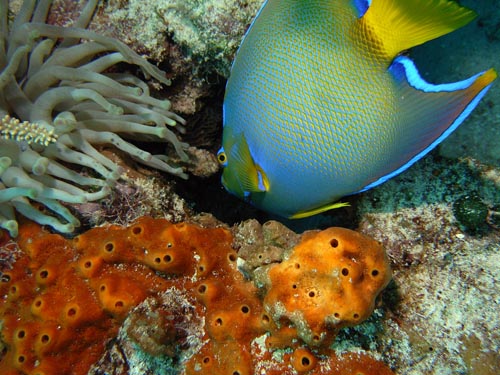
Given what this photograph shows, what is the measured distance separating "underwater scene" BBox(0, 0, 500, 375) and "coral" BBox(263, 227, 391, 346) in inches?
0.4

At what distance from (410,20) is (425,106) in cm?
50

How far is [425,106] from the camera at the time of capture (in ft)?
6.70

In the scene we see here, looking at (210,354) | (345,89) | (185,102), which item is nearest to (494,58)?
(345,89)

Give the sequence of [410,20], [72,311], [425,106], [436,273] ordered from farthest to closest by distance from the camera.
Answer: [436,273]
[72,311]
[425,106]
[410,20]

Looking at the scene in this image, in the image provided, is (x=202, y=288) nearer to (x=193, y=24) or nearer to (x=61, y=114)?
(x=61, y=114)

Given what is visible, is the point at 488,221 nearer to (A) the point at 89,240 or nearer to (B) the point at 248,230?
(B) the point at 248,230

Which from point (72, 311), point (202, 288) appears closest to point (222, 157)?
point (202, 288)

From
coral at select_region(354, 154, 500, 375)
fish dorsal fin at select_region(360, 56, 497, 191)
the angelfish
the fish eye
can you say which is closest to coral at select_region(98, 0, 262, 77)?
the angelfish

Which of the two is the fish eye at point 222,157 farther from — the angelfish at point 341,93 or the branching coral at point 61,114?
the branching coral at point 61,114

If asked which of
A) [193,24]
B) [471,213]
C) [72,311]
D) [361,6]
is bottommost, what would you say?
[72,311]

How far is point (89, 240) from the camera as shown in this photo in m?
2.39

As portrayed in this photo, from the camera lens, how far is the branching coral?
2305 millimetres

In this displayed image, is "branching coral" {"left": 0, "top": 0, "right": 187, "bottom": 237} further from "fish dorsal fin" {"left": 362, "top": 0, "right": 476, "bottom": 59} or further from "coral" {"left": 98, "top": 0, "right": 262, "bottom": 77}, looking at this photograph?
"fish dorsal fin" {"left": 362, "top": 0, "right": 476, "bottom": 59}

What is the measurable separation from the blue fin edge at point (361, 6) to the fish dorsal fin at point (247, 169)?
1036 mm
